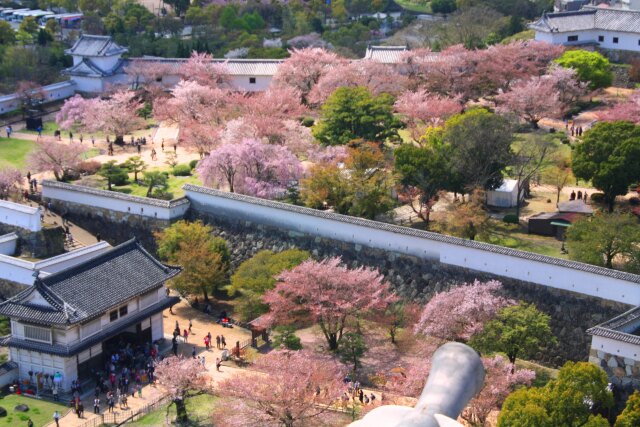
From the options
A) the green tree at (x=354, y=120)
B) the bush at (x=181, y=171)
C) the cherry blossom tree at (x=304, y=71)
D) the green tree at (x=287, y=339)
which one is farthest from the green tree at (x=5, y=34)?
the green tree at (x=287, y=339)

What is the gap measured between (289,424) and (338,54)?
153ft

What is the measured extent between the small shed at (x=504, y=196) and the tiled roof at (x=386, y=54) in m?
22.8

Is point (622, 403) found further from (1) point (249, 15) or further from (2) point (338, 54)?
(1) point (249, 15)

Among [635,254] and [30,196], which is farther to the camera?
[30,196]

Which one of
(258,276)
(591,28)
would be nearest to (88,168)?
(258,276)

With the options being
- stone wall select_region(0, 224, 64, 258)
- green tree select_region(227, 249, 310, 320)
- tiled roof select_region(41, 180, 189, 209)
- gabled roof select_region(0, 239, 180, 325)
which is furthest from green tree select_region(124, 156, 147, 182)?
gabled roof select_region(0, 239, 180, 325)

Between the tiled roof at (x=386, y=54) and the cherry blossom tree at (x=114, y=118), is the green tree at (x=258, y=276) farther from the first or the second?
the tiled roof at (x=386, y=54)

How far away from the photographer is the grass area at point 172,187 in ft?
175

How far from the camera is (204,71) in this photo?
7006 cm

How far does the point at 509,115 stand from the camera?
188 feet

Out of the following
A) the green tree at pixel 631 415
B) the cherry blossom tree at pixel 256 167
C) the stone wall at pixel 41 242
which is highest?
the cherry blossom tree at pixel 256 167

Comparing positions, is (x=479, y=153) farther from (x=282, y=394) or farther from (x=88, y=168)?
(x=88, y=168)

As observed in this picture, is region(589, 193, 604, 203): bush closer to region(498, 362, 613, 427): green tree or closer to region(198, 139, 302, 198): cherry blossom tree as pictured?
region(198, 139, 302, 198): cherry blossom tree

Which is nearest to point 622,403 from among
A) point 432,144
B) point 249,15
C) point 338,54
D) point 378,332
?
point 378,332
